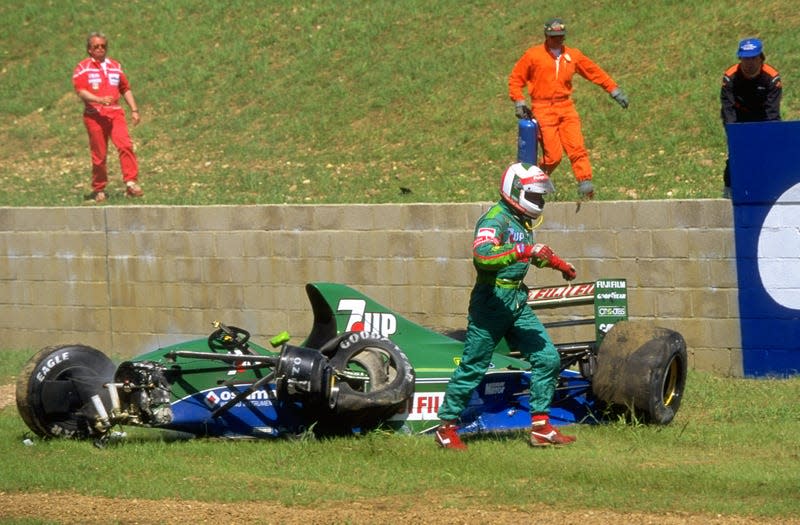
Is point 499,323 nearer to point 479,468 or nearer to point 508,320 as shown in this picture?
point 508,320

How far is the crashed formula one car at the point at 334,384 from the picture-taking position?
347 inches

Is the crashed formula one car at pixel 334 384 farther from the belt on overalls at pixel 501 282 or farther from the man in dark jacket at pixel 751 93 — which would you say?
the man in dark jacket at pixel 751 93

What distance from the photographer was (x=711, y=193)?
13141mm

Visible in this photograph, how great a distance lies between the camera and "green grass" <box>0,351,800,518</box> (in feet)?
24.3

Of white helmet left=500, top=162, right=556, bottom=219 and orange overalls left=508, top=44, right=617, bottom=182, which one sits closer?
white helmet left=500, top=162, right=556, bottom=219

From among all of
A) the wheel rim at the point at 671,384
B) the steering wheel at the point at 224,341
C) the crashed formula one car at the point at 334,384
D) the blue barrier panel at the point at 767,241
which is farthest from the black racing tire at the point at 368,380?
the blue barrier panel at the point at 767,241

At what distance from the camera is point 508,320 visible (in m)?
8.55

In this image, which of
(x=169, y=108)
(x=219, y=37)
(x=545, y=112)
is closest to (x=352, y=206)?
(x=545, y=112)

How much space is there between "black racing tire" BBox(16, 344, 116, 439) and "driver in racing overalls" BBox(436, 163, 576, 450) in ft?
8.83

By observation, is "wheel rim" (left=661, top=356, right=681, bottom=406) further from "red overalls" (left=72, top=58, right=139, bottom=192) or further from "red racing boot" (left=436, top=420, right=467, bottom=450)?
"red overalls" (left=72, top=58, right=139, bottom=192)

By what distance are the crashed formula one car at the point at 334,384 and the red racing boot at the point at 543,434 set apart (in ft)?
1.69

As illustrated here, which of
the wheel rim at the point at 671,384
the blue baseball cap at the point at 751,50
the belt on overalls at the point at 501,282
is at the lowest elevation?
the wheel rim at the point at 671,384

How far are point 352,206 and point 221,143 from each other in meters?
7.23

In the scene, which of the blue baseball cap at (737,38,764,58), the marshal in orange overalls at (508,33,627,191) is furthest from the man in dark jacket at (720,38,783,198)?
the marshal in orange overalls at (508,33,627,191)
